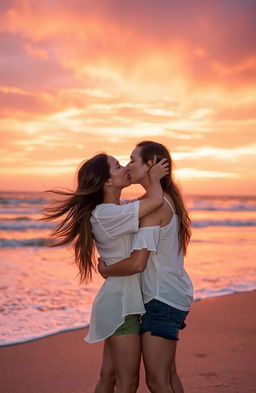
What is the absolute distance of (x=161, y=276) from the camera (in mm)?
3100

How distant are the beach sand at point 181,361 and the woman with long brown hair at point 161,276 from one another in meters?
1.16

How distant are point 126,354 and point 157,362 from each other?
0.65 ft

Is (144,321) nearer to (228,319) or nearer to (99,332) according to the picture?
(99,332)

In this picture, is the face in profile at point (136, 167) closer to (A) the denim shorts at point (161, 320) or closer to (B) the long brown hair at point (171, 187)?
(B) the long brown hair at point (171, 187)

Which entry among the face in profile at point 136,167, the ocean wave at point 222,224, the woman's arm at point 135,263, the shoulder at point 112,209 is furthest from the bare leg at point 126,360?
the ocean wave at point 222,224

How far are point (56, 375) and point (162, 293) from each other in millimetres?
1840

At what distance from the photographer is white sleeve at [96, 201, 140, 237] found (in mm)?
3045

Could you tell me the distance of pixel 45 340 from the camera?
5266 millimetres

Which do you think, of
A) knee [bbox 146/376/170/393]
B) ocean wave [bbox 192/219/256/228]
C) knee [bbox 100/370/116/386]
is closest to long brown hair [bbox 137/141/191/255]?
knee [bbox 146/376/170/393]

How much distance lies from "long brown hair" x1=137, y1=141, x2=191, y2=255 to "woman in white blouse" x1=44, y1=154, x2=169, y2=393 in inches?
2.6

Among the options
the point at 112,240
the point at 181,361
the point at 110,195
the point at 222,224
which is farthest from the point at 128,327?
the point at 222,224

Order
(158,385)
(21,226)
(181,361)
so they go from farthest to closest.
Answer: (21,226) < (181,361) < (158,385)

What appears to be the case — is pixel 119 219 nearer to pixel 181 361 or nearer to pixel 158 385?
pixel 158 385

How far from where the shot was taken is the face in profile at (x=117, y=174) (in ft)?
10.8
